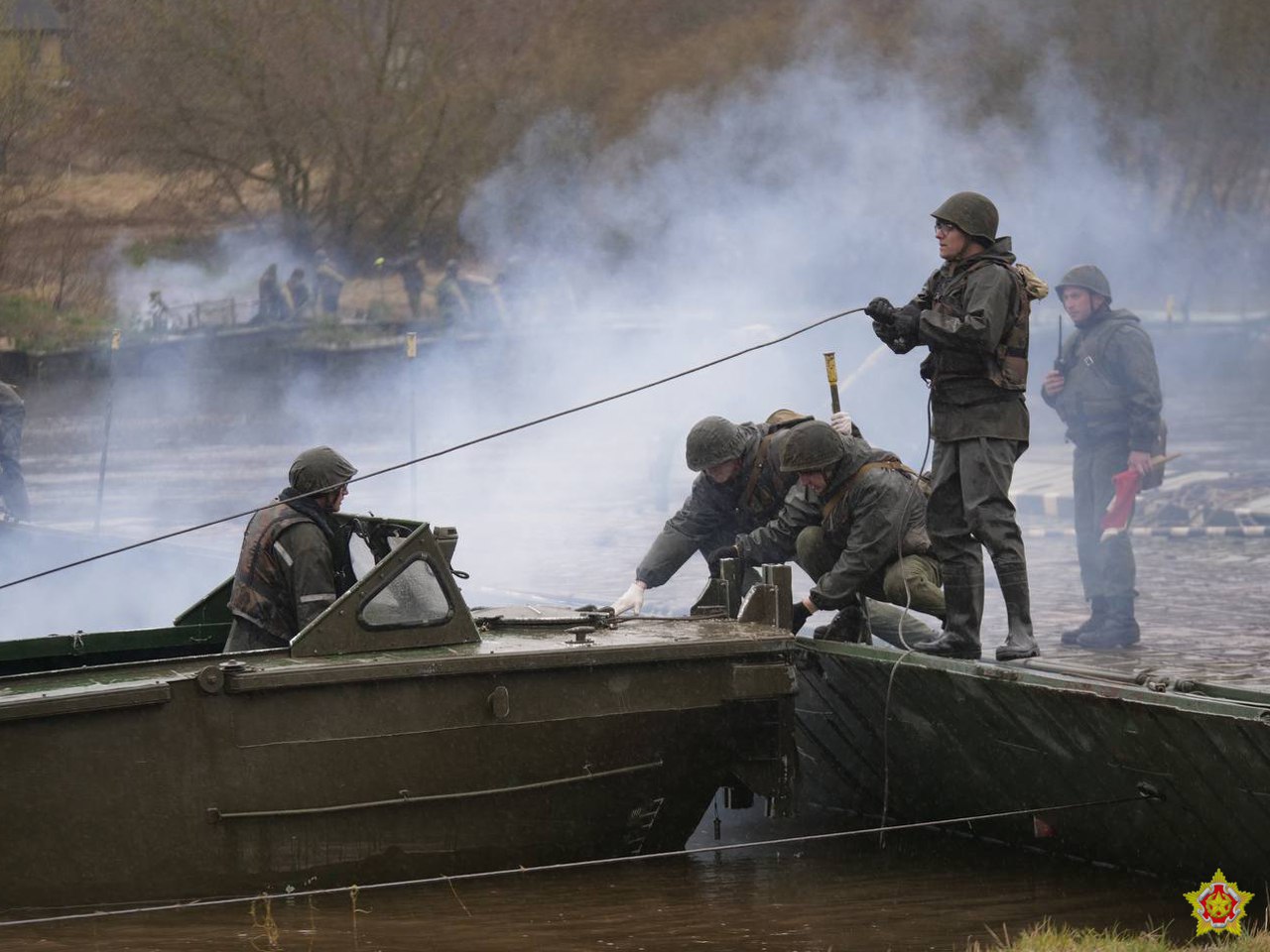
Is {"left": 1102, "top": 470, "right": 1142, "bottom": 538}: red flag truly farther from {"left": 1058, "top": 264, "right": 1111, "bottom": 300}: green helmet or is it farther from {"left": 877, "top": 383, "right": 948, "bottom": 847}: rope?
{"left": 877, "top": 383, "right": 948, "bottom": 847}: rope

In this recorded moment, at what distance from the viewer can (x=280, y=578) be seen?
24.0ft

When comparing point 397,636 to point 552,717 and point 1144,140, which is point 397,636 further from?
point 1144,140

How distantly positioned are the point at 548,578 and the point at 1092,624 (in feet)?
18.2

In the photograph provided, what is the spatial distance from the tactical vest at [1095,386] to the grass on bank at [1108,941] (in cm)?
554

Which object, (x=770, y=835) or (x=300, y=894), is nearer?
(x=300, y=894)

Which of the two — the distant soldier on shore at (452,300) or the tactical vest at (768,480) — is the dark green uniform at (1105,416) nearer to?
the tactical vest at (768,480)

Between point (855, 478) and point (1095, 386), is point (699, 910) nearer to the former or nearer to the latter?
point (855, 478)

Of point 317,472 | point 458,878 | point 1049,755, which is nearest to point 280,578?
point 317,472

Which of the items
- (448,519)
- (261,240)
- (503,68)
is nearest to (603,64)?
(503,68)

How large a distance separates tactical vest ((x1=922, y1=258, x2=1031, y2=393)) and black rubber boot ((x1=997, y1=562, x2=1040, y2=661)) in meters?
0.73

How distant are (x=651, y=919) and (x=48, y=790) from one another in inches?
81.0

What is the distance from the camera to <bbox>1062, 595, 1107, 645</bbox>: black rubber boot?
37.4 feet

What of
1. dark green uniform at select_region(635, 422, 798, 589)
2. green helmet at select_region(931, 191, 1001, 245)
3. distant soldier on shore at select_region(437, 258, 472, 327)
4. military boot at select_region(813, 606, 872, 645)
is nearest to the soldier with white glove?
dark green uniform at select_region(635, 422, 798, 589)

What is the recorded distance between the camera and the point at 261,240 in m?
34.9
